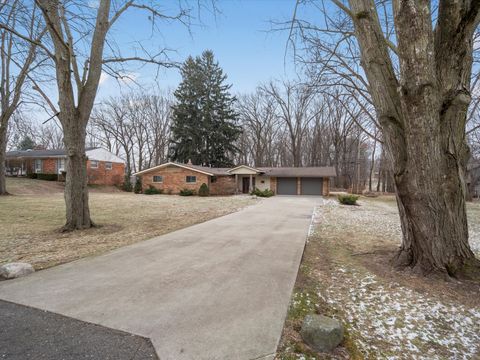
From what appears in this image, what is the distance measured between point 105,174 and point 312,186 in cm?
2213

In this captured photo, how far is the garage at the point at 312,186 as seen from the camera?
22.6 meters

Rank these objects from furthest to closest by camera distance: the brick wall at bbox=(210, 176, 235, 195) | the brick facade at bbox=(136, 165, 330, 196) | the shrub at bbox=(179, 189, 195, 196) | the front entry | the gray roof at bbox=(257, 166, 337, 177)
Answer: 1. the front entry
2. the brick wall at bbox=(210, 176, 235, 195)
3. the brick facade at bbox=(136, 165, 330, 196)
4. the gray roof at bbox=(257, 166, 337, 177)
5. the shrub at bbox=(179, 189, 195, 196)

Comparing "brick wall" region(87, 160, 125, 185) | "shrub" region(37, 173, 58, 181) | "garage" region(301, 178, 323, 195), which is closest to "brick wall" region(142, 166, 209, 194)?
"brick wall" region(87, 160, 125, 185)

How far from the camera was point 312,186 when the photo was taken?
22.9m

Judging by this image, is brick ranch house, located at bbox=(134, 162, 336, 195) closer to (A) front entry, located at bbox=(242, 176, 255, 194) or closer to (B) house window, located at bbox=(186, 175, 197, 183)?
(B) house window, located at bbox=(186, 175, 197, 183)

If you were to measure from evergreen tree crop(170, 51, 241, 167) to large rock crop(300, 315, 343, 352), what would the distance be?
97.0ft

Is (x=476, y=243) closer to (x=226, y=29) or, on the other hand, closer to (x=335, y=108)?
(x=226, y=29)

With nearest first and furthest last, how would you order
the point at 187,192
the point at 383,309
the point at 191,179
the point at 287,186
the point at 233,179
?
the point at 383,309
the point at 187,192
the point at 191,179
the point at 287,186
the point at 233,179

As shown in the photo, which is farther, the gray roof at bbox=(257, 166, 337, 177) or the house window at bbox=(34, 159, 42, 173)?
the house window at bbox=(34, 159, 42, 173)

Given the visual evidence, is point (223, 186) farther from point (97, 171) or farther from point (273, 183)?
point (97, 171)

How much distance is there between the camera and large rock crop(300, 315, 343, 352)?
2.09m

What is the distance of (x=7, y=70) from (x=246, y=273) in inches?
784

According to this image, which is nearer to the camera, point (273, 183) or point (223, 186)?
point (223, 186)

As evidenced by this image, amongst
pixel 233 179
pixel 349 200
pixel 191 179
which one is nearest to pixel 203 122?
pixel 233 179
